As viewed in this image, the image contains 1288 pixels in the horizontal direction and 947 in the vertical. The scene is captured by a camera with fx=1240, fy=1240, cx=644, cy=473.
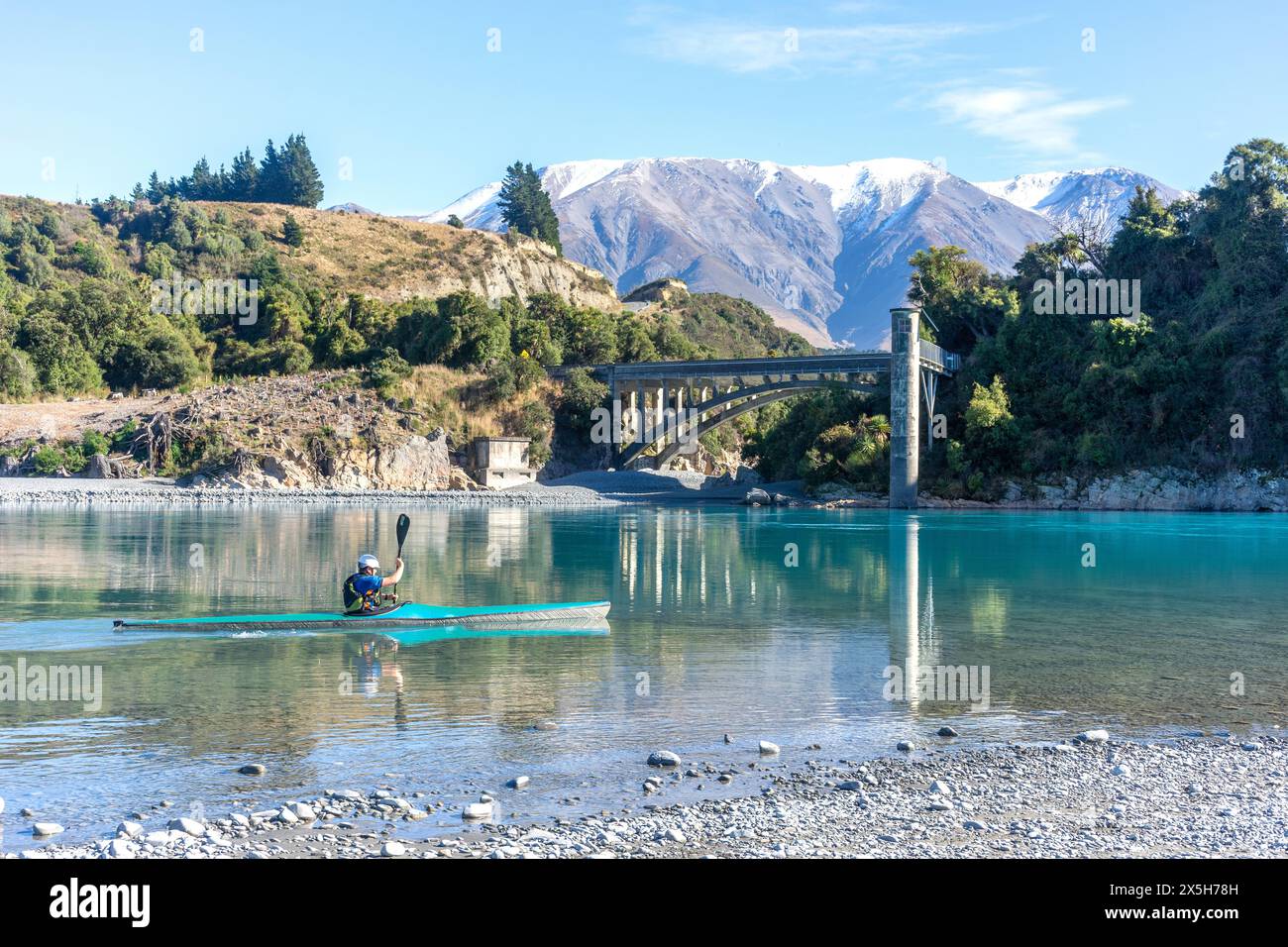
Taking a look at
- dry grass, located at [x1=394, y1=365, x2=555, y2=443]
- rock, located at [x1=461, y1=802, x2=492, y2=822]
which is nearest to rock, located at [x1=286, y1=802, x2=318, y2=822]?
rock, located at [x1=461, y1=802, x2=492, y2=822]

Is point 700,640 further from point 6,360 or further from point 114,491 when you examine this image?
point 6,360

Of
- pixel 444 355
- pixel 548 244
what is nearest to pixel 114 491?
pixel 444 355

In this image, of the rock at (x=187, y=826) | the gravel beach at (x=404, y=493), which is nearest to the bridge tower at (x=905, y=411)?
the gravel beach at (x=404, y=493)

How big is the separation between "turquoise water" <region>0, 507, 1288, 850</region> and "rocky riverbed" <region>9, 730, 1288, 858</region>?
18.5 inches

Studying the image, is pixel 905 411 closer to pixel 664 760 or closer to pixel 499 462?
pixel 499 462

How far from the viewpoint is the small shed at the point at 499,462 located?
91812 mm

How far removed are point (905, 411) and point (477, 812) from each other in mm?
67318

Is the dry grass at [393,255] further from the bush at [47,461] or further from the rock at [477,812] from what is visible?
the rock at [477,812]

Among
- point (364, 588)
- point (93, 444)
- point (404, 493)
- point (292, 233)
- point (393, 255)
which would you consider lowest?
point (364, 588)

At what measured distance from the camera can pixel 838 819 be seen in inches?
422

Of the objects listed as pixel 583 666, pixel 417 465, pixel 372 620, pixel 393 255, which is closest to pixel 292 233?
pixel 393 255

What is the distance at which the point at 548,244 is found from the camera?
145 metres

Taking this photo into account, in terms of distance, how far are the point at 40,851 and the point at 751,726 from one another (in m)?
7.83

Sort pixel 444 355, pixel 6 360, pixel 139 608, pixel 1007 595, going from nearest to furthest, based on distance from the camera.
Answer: pixel 139 608 → pixel 1007 595 → pixel 6 360 → pixel 444 355
